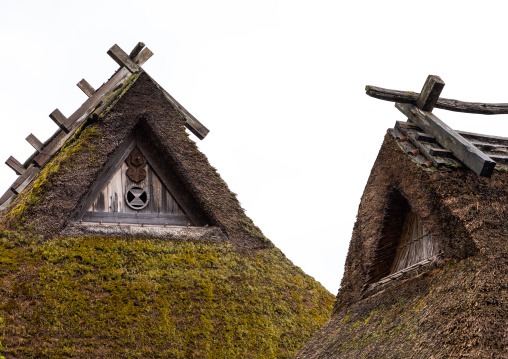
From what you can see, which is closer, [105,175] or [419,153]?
[419,153]

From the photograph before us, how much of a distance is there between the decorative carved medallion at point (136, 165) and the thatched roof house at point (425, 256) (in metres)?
3.64

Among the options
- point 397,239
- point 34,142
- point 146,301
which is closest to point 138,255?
point 146,301

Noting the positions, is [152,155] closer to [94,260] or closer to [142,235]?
[142,235]

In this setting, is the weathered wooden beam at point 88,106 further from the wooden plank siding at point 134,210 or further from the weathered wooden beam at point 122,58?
the wooden plank siding at point 134,210

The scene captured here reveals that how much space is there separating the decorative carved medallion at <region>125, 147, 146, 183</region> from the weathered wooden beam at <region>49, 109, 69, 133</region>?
1.33m

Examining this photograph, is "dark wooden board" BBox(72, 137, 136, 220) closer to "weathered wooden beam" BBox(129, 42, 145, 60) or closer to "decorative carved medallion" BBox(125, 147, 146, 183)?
"decorative carved medallion" BBox(125, 147, 146, 183)

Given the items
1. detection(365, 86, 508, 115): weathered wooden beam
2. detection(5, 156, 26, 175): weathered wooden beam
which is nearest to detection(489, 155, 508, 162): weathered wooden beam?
detection(365, 86, 508, 115): weathered wooden beam

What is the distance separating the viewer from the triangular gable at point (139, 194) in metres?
10.3

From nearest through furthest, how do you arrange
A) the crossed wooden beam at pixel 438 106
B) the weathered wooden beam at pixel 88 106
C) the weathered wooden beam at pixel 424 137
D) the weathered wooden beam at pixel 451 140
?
the weathered wooden beam at pixel 451 140 → the crossed wooden beam at pixel 438 106 → the weathered wooden beam at pixel 424 137 → the weathered wooden beam at pixel 88 106

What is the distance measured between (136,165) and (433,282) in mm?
5527

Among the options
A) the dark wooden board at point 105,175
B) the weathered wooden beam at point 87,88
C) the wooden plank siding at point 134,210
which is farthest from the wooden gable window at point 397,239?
the weathered wooden beam at point 87,88

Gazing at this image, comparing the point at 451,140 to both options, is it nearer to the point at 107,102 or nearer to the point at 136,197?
the point at 136,197

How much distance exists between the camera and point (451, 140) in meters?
7.61

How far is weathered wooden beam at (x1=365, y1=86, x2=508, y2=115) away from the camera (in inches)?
327
